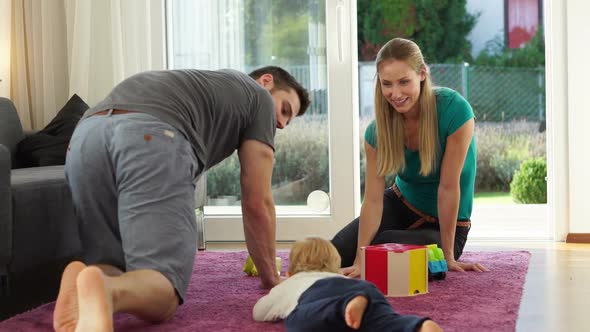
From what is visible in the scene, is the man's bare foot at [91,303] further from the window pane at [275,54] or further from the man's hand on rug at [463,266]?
the window pane at [275,54]

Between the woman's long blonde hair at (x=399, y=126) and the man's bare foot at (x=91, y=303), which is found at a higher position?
the woman's long blonde hair at (x=399, y=126)

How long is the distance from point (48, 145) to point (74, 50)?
0.96 m

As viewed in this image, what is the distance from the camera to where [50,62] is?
482cm

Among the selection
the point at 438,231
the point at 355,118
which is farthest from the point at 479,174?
the point at 438,231

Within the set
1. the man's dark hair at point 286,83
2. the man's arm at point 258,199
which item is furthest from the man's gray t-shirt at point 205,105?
the man's dark hair at point 286,83

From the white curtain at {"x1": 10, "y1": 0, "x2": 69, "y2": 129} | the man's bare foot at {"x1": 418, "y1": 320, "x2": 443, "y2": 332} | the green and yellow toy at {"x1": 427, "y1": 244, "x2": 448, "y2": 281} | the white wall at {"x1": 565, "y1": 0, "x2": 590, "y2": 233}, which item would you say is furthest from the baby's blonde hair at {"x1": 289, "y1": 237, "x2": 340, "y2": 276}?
the white curtain at {"x1": 10, "y1": 0, "x2": 69, "y2": 129}

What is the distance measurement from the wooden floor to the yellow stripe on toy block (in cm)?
30

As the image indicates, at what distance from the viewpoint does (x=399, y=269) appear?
2777 millimetres

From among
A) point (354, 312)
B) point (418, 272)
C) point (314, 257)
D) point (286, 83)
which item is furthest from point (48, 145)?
point (354, 312)

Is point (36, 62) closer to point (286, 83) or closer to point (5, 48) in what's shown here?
point (5, 48)

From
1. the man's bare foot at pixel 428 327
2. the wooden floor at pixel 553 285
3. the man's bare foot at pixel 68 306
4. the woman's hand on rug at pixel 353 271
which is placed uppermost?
the man's bare foot at pixel 68 306

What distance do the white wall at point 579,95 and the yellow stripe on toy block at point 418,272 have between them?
6.46ft

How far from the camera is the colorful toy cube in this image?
277cm

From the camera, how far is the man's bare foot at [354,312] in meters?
1.88
